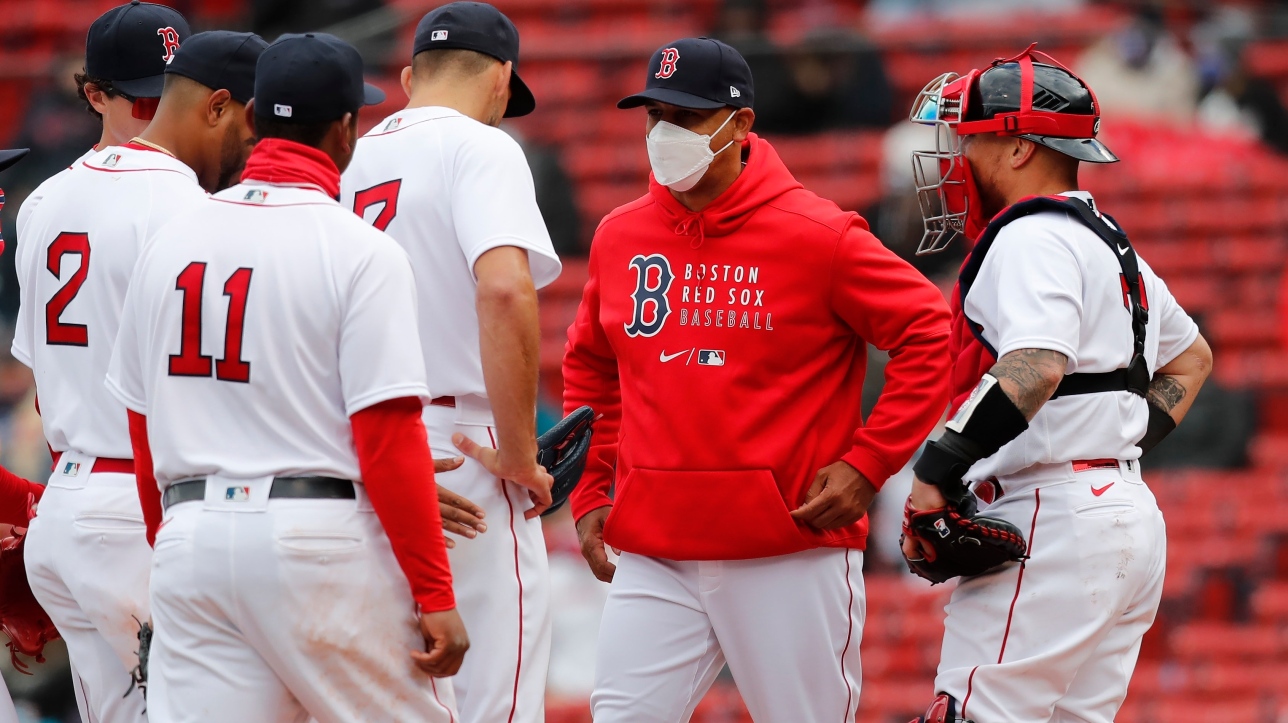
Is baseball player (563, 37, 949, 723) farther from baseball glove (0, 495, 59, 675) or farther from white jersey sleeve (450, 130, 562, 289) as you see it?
baseball glove (0, 495, 59, 675)

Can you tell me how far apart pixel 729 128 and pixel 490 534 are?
1252 mm

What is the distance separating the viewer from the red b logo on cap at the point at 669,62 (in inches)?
159

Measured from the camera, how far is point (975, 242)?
3859 millimetres

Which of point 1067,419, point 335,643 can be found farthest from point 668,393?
point 335,643

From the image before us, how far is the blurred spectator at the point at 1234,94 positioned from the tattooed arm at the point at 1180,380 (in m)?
5.71

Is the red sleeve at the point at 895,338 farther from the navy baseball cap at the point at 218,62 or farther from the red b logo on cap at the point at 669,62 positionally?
the navy baseball cap at the point at 218,62

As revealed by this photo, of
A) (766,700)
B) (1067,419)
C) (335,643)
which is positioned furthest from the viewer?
(766,700)

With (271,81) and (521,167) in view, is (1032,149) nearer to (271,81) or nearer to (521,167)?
(521,167)

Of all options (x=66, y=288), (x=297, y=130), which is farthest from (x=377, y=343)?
(x=66, y=288)

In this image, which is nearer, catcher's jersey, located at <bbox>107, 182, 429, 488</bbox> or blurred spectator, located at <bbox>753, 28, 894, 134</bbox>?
catcher's jersey, located at <bbox>107, 182, 429, 488</bbox>

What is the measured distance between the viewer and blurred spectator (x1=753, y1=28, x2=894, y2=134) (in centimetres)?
930

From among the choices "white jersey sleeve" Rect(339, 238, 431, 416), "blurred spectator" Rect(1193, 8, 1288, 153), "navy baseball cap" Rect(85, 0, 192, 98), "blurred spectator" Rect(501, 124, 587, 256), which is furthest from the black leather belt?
"blurred spectator" Rect(1193, 8, 1288, 153)

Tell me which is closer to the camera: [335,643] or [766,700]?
[335,643]

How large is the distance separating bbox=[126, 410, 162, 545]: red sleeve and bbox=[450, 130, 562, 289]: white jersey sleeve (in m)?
0.83
